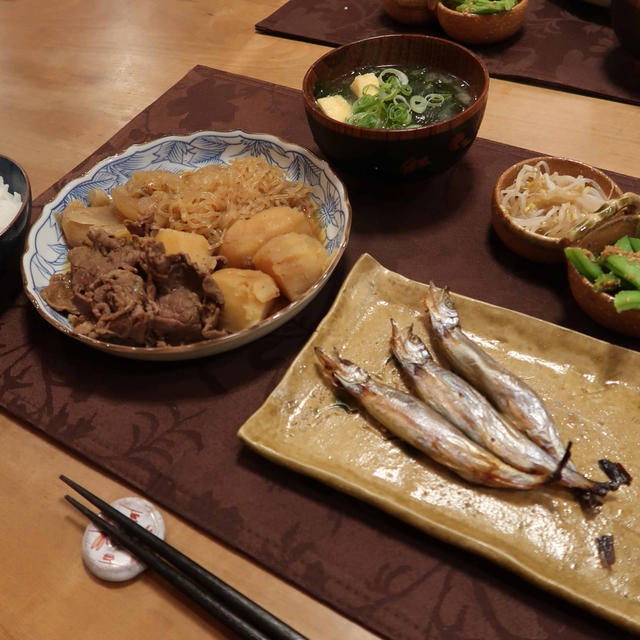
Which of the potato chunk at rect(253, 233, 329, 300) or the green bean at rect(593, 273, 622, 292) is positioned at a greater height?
the green bean at rect(593, 273, 622, 292)

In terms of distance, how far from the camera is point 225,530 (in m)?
1.35

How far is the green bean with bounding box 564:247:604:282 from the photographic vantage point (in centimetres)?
153

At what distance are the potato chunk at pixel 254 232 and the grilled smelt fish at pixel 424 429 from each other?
16.8 inches

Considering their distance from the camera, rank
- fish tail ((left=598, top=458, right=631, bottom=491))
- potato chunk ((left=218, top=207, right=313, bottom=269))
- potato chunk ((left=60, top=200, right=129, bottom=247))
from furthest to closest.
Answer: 1. potato chunk ((left=60, top=200, right=129, bottom=247))
2. potato chunk ((left=218, top=207, right=313, bottom=269))
3. fish tail ((left=598, top=458, right=631, bottom=491))

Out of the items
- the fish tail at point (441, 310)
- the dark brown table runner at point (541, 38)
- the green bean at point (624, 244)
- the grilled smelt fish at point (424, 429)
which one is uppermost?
the dark brown table runner at point (541, 38)

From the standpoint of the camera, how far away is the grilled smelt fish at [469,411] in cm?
127

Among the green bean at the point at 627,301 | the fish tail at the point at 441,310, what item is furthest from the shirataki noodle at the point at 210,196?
the green bean at the point at 627,301

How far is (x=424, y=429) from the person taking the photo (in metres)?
1.36

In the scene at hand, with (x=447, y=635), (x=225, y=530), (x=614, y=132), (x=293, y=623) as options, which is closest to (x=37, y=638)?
(x=225, y=530)

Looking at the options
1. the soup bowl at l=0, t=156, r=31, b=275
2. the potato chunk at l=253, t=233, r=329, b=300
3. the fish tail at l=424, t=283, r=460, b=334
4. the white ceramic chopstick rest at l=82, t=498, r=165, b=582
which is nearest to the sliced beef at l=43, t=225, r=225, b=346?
the potato chunk at l=253, t=233, r=329, b=300

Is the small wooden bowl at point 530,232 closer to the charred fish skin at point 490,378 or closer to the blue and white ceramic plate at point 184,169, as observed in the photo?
the charred fish skin at point 490,378

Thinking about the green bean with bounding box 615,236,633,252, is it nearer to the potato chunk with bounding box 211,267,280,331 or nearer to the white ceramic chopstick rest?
the potato chunk with bounding box 211,267,280,331

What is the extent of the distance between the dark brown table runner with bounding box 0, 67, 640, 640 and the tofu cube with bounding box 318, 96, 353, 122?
0.88ft

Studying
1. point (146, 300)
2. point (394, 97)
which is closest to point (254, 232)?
point (146, 300)
